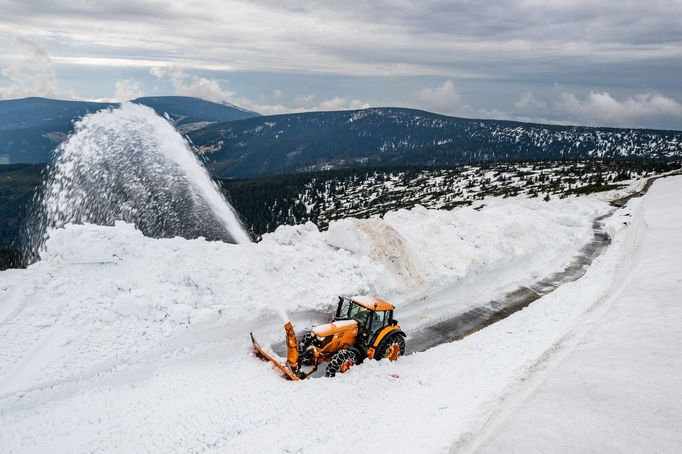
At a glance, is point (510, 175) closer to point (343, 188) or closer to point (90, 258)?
point (343, 188)

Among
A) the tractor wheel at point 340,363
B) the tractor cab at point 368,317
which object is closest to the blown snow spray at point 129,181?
the tractor cab at point 368,317

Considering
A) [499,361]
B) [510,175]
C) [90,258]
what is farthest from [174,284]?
[510,175]

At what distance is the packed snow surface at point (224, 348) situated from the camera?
10.4 metres

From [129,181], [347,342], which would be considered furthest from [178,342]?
[129,181]

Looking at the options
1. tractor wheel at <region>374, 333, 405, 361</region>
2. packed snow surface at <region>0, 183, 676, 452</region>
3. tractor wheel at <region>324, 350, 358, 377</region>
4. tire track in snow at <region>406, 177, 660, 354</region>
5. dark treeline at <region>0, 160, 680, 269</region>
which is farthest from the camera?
dark treeline at <region>0, 160, 680, 269</region>

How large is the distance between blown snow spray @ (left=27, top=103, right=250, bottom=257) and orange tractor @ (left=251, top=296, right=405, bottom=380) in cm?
775

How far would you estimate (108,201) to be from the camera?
33.5m

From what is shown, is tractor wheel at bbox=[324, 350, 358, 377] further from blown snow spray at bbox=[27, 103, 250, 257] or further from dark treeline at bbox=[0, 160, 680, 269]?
dark treeline at bbox=[0, 160, 680, 269]

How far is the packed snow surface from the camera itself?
34.1 ft

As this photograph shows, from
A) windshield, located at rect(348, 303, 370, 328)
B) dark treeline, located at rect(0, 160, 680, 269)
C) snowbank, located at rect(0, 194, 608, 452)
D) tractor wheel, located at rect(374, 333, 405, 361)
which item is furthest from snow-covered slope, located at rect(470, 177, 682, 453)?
dark treeline, located at rect(0, 160, 680, 269)

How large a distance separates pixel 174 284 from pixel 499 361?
12016 mm

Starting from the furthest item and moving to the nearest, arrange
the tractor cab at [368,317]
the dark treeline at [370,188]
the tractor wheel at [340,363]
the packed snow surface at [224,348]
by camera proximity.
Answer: the dark treeline at [370,188]
the tractor cab at [368,317]
the tractor wheel at [340,363]
the packed snow surface at [224,348]

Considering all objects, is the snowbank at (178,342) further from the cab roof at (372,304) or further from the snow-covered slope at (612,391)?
the snow-covered slope at (612,391)

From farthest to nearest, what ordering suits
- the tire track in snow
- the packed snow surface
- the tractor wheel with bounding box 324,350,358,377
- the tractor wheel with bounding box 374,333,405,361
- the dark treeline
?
1. the dark treeline
2. the tire track in snow
3. the tractor wheel with bounding box 374,333,405,361
4. the tractor wheel with bounding box 324,350,358,377
5. the packed snow surface
